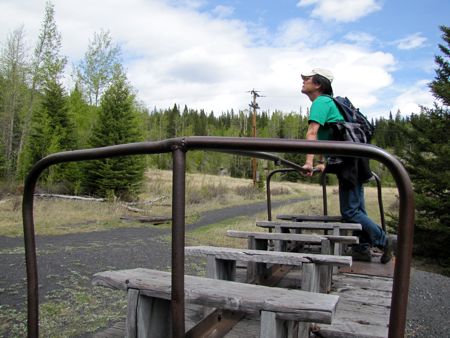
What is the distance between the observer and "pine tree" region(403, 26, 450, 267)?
13258 millimetres

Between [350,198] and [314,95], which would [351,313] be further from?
[314,95]

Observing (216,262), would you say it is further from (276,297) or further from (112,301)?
(112,301)

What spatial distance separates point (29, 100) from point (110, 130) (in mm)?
7205

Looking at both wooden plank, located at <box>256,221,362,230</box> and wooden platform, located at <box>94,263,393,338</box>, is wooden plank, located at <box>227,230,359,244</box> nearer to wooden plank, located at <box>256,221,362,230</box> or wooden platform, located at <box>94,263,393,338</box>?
wooden platform, located at <box>94,263,393,338</box>

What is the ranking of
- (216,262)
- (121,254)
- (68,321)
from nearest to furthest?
(216,262) < (68,321) < (121,254)

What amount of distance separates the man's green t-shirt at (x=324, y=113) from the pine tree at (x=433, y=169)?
37.3ft

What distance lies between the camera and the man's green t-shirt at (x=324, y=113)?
10.1 feet

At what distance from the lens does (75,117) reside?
2538 centimetres

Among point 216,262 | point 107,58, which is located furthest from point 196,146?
point 107,58

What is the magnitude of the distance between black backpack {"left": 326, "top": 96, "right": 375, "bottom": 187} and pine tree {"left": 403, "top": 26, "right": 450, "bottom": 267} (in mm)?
11016

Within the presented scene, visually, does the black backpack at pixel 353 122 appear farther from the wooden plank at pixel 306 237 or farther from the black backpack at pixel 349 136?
the wooden plank at pixel 306 237

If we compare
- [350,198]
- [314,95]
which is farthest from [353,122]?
[350,198]

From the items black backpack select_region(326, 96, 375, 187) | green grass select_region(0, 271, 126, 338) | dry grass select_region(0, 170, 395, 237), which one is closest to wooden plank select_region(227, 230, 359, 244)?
black backpack select_region(326, 96, 375, 187)

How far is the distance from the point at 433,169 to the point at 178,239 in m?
14.8
